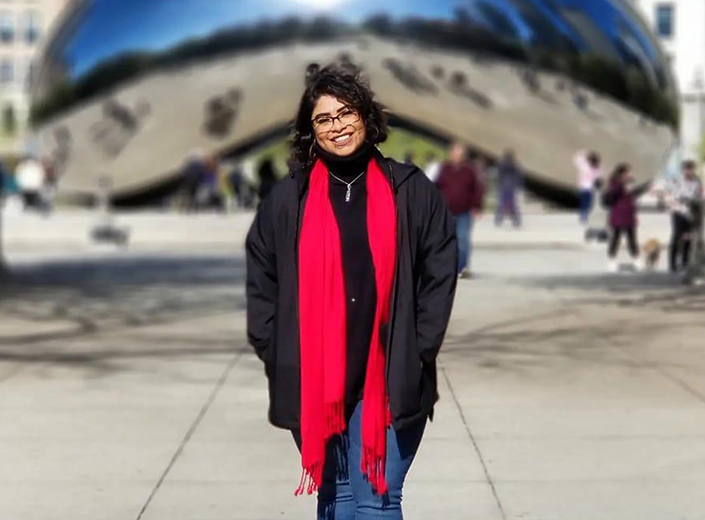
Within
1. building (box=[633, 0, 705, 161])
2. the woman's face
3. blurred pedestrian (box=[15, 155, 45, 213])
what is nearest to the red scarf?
the woman's face

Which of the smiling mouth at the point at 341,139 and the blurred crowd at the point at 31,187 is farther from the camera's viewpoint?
the blurred crowd at the point at 31,187

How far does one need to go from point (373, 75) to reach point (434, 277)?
1532 inches

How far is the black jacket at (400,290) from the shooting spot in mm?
4426

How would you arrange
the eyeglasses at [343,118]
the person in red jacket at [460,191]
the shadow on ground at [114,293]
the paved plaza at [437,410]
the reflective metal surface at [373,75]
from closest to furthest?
the eyeglasses at [343,118] < the paved plaza at [437,410] < the shadow on ground at [114,293] < the person in red jacket at [460,191] < the reflective metal surface at [373,75]

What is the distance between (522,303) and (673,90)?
29.9 meters

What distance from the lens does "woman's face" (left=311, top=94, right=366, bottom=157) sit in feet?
14.7

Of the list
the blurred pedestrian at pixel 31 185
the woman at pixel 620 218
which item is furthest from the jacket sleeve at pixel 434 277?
the blurred pedestrian at pixel 31 185

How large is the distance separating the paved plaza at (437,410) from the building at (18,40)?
98.4m

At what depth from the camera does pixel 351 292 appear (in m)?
4.37

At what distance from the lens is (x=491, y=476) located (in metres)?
6.79

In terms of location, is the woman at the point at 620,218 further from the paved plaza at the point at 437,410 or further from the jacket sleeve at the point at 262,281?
the jacket sleeve at the point at 262,281

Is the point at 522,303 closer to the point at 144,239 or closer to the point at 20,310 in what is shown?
the point at 20,310

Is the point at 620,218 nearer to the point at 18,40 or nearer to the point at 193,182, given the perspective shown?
the point at 193,182

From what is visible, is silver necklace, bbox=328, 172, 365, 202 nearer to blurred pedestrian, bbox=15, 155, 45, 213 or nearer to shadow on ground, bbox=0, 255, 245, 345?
shadow on ground, bbox=0, 255, 245, 345
